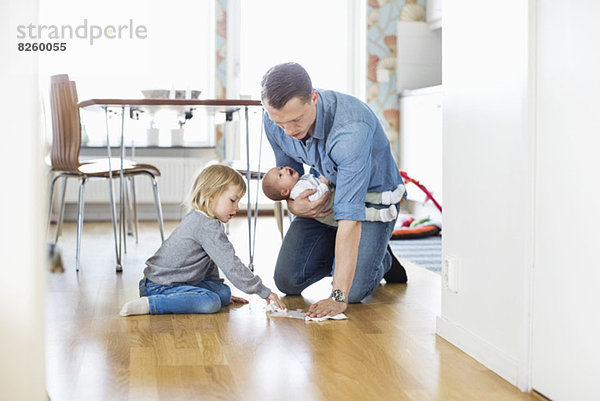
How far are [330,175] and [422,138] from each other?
3.30 m

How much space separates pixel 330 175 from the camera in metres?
2.57

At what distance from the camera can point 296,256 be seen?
278 centimetres

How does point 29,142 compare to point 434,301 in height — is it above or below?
above

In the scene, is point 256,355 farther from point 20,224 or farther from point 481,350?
point 20,224

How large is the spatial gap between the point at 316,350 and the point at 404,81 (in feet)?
15.3

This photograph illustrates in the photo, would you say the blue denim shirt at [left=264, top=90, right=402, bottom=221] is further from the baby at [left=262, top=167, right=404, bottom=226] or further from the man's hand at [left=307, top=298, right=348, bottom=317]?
the man's hand at [left=307, top=298, right=348, bottom=317]

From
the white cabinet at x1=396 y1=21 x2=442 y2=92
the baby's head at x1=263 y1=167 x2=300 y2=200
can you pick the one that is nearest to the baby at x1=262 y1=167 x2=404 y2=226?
the baby's head at x1=263 y1=167 x2=300 y2=200

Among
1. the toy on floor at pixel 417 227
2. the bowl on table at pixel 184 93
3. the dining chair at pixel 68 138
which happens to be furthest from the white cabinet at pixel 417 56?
the dining chair at pixel 68 138

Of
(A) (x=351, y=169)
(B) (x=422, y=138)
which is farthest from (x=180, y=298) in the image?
(B) (x=422, y=138)

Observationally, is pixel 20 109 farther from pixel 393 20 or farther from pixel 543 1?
pixel 393 20

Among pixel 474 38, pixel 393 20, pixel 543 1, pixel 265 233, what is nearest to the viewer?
pixel 543 1

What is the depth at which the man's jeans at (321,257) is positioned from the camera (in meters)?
2.61

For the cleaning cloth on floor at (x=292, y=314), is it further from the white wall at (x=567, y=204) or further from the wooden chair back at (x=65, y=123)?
the wooden chair back at (x=65, y=123)

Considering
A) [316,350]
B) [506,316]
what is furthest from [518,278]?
[316,350]
